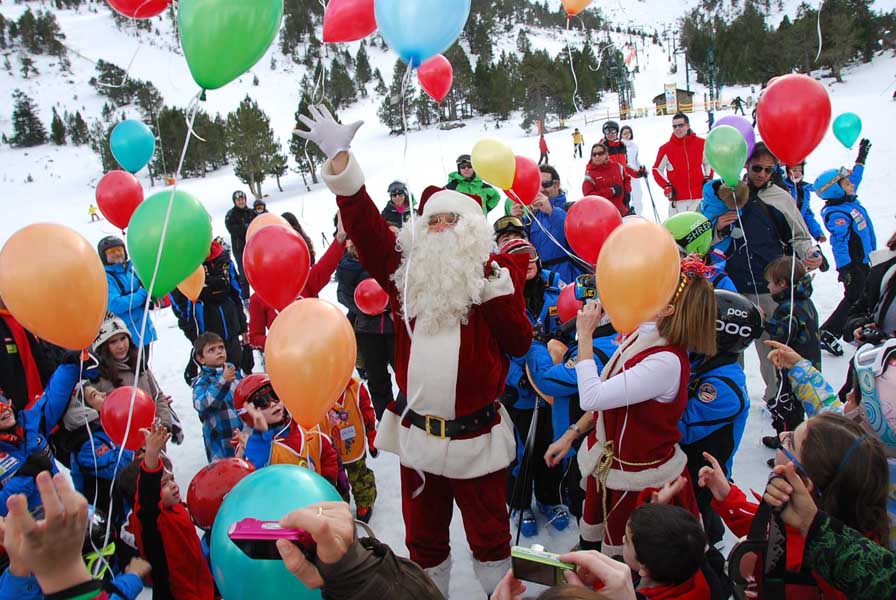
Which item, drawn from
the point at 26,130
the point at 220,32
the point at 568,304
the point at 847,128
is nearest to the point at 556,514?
the point at 568,304

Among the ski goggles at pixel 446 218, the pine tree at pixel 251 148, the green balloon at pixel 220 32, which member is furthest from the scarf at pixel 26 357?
the pine tree at pixel 251 148

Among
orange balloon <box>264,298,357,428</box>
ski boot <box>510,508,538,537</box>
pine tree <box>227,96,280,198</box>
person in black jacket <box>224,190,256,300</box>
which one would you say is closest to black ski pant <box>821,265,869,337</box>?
ski boot <box>510,508,538,537</box>

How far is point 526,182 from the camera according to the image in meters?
5.04

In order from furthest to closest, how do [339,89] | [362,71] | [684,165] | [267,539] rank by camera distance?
[362,71], [339,89], [684,165], [267,539]

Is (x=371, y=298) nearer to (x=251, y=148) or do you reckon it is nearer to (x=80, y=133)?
(x=251, y=148)

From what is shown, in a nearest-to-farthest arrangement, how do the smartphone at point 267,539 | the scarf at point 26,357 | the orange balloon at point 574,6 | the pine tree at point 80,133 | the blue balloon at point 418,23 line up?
1. the smartphone at point 267,539
2. the blue balloon at point 418,23
3. the scarf at point 26,357
4. the orange balloon at point 574,6
5. the pine tree at point 80,133

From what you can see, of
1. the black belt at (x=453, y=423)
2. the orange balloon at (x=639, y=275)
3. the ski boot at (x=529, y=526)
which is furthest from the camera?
the ski boot at (x=529, y=526)

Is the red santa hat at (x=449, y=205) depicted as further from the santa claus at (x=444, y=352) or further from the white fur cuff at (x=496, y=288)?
the white fur cuff at (x=496, y=288)

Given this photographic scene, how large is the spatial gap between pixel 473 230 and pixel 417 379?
64cm

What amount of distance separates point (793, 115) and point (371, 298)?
300cm

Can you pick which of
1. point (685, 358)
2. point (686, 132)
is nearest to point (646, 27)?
point (686, 132)

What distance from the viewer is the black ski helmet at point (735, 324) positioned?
8.33ft

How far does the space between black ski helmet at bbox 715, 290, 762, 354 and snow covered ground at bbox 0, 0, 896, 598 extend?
54.6 inches

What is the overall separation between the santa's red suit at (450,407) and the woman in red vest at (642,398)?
1.17 feet
